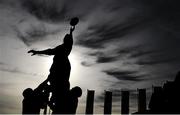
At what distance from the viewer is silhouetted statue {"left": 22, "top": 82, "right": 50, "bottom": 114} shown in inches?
240

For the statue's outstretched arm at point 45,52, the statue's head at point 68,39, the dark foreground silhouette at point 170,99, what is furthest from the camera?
the dark foreground silhouette at point 170,99

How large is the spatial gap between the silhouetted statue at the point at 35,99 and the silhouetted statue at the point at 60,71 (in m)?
0.21

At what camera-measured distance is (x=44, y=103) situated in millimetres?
6355

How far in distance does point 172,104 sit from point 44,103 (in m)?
25.6

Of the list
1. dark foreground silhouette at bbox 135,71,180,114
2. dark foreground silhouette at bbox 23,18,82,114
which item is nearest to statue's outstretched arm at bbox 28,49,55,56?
dark foreground silhouette at bbox 23,18,82,114

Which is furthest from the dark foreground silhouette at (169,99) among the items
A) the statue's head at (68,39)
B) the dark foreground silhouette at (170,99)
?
the statue's head at (68,39)

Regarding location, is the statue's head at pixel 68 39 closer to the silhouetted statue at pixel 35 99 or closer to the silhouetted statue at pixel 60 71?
the silhouetted statue at pixel 60 71

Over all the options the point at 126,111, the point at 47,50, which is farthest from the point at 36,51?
the point at 126,111

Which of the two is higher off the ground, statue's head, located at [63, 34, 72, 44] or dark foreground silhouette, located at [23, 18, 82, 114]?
statue's head, located at [63, 34, 72, 44]

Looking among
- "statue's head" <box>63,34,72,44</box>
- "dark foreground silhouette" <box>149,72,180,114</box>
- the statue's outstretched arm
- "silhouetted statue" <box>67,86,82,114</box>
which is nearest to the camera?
"silhouetted statue" <box>67,86,82,114</box>

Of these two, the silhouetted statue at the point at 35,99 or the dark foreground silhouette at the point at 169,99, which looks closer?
the silhouetted statue at the point at 35,99

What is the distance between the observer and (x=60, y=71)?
6.63 m

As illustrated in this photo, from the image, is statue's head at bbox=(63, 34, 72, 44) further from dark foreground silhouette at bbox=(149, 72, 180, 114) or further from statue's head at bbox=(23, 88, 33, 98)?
dark foreground silhouette at bbox=(149, 72, 180, 114)

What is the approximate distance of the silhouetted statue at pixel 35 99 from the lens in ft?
20.0
